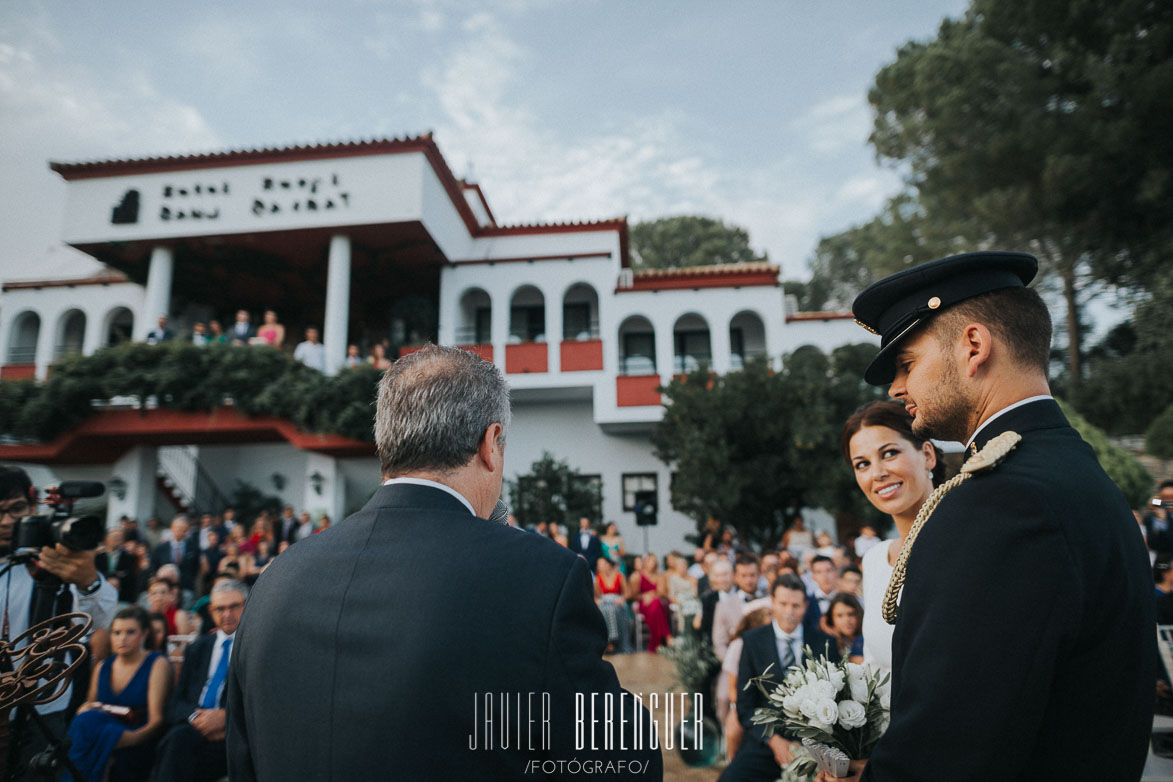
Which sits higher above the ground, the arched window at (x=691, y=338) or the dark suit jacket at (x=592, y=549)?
the arched window at (x=691, y=338)

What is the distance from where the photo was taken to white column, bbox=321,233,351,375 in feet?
51.1

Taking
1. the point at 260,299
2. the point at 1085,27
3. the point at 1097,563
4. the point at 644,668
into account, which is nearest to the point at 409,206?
the point at 260,299

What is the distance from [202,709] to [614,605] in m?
6.86

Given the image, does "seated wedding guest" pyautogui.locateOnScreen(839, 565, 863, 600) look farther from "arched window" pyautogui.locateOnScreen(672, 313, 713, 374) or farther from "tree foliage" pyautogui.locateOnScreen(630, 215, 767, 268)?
"tree foliage" pyautogui.locateOnScreen(630, 215, 767, 268)

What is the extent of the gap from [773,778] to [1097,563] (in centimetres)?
282

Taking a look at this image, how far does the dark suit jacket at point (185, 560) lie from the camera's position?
10.3 metres

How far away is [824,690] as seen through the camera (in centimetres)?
192

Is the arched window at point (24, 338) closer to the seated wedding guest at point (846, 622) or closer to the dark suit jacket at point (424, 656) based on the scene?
the seated wedding guest at point (846, 622)

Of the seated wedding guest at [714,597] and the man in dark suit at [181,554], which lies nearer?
the seated wedding guest at [714,597]

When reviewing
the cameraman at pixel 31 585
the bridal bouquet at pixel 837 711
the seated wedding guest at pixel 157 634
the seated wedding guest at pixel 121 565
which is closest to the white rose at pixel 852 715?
the bridal bouquet at pixel 837 711

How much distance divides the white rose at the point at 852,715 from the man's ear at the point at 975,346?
3.38 feet

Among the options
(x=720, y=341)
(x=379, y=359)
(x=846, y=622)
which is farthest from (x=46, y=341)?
(x=846, y=622)

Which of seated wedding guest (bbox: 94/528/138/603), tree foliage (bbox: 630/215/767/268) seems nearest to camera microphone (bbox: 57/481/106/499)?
seated wedding guest (bbox: 94/528/138/603)

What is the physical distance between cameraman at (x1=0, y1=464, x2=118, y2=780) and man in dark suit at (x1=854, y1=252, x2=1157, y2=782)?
11.2ft
